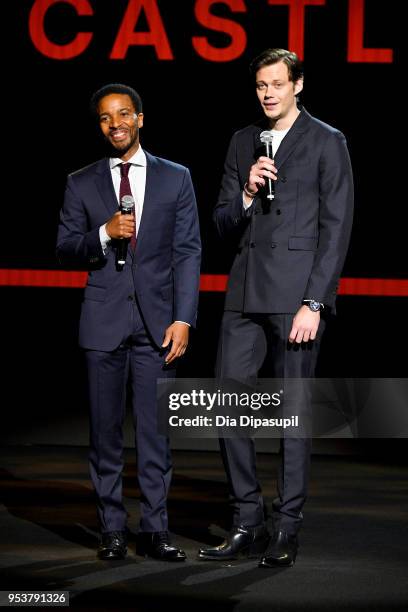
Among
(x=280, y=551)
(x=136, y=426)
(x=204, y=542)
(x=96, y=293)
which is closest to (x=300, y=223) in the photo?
(x=96, y=293)

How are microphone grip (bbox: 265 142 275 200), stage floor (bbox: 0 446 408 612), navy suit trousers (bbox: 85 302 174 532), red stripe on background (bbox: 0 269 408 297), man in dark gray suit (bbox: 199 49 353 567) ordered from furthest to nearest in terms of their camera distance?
red stripe on background (bbox: 0 269 408 297) → navy suit trousers (bbox: 85 302 174 532) → man in dark gray suit (bbox: 199 49 353 567) → microphone grip (bbox: 265 142 275 200) → stage floor (bbox: 0 446 408 612)

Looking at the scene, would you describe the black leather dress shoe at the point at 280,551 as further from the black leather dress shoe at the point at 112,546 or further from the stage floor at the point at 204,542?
the black leather dress shoe at the point at 112,546

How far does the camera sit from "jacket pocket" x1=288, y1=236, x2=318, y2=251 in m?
4.19

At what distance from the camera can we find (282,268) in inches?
166

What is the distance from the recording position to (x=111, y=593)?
3.78 m

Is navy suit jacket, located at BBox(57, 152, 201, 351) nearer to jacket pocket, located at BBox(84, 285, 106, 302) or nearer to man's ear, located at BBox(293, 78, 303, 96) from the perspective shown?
jacket pocket, located at BBox(84, 285, 106, 302)

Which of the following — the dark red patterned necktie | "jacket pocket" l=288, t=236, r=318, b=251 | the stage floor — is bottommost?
the stage floor

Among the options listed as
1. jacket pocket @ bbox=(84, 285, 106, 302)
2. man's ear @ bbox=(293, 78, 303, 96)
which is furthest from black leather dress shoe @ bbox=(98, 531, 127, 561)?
man's ear @ bbox=(293, 78, 303, 96)

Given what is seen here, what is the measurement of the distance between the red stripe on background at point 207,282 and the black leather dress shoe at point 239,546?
3.01m

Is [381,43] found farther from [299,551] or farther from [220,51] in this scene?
[299,551]

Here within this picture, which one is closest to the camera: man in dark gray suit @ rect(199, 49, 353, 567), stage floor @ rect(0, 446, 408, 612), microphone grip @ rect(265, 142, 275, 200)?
stage floor @ rect(0, 446, 408, 612)

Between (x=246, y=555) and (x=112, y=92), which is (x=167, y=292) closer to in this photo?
(x=112, y=92)

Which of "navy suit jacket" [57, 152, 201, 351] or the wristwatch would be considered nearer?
the wristwatch

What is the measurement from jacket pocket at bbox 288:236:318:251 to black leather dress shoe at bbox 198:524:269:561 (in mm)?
871
